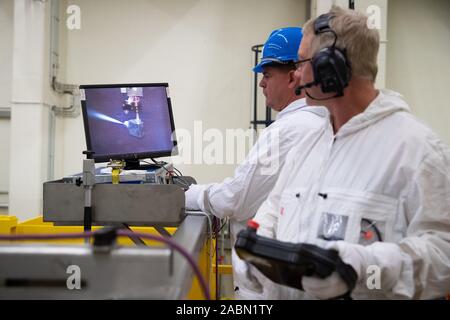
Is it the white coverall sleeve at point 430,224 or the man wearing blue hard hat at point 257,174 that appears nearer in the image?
the white coverall sleeve at point 430,224

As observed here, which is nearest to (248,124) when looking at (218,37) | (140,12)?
(218,37)

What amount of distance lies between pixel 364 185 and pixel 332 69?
0.28m

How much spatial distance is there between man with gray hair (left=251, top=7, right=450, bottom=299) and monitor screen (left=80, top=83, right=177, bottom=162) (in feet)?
2.32

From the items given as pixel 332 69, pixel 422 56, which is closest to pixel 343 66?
pixel 332 69

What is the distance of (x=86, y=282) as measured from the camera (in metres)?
0.54

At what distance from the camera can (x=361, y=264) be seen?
0.70m

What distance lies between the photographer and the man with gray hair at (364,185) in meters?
0.74

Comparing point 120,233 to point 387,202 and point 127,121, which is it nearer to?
point 387,202

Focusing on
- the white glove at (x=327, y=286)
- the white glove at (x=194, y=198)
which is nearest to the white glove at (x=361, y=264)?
the white glove at (x=327, y=286)

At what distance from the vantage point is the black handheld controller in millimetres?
647

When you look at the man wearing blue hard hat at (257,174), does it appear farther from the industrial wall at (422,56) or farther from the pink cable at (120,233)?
the industrial wall at (422,56)

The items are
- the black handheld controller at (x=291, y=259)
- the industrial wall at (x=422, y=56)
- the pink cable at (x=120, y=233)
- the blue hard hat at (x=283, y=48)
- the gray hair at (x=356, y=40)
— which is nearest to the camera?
the pink cable at (x=120, y=233)

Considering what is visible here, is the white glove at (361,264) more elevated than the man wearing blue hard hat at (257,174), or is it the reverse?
the man wearing blue hard hat at (257,174)

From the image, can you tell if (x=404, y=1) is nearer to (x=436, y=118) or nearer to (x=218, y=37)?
(x=436, y=118)
